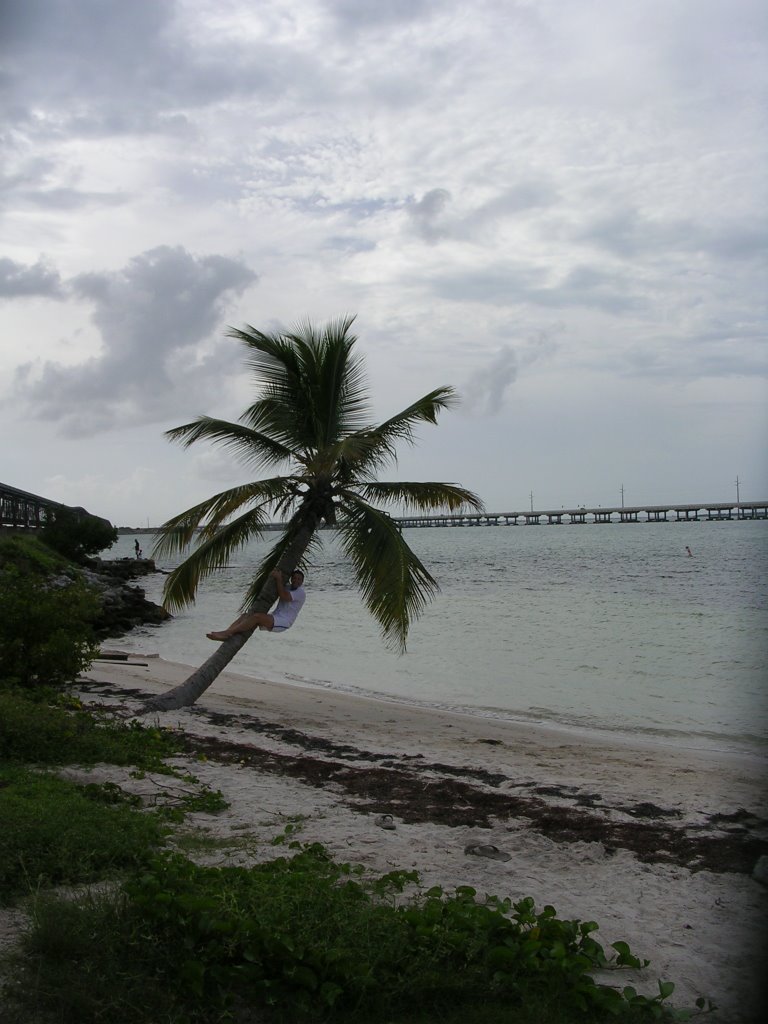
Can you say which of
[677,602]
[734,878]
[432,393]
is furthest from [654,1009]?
[677,602]

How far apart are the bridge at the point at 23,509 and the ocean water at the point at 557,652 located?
55.1 ft

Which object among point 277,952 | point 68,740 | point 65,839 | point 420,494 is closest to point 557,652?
point 420,494

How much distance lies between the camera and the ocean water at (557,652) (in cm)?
1470

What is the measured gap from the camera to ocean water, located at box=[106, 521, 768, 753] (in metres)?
14.7

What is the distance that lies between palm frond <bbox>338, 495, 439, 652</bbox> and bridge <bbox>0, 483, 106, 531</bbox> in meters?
41.3

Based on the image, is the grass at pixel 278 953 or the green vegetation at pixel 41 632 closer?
the grass at pixel 278 953

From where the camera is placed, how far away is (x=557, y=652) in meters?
20.9

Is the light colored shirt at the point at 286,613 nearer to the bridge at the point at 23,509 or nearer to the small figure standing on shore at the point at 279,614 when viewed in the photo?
the small figure standing on shore at the point at 279,614

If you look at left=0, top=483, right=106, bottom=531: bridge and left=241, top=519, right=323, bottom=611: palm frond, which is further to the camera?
left=0, top=483, right=106, bottom=531: bridge

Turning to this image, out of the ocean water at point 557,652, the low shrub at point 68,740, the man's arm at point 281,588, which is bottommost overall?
the ocean water at point 557,652

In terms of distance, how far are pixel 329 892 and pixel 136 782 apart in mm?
3010

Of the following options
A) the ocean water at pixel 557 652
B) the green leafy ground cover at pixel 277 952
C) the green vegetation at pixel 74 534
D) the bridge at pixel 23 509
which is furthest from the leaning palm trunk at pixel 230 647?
the bridge at pixel 23 509

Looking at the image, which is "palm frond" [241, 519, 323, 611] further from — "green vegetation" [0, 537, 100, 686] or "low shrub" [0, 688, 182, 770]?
"low shrub" [0, 688, 182, 770]

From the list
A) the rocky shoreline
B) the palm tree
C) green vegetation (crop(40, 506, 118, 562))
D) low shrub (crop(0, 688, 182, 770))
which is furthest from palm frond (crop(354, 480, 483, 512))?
green vegetation (crop(40, 506, 118, 562))
